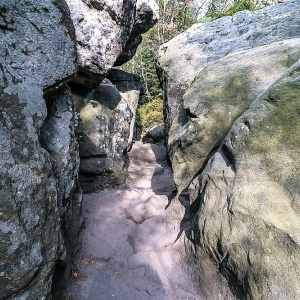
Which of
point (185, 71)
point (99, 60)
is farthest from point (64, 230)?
point (185, 71)

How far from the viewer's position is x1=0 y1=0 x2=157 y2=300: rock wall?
221cm

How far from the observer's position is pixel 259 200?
276 cm

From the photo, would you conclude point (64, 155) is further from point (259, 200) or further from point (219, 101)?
point (219, 101)

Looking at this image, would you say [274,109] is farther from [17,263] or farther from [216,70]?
[17,263]

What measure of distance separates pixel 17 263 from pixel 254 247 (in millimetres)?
2298

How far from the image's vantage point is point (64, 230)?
3.63 m

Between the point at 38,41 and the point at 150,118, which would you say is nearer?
the point at 38,41

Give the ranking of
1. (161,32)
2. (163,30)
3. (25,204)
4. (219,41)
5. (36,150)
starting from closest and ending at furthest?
(25,204) < (36,150) < (219,41) < (163,30) < (161,32)

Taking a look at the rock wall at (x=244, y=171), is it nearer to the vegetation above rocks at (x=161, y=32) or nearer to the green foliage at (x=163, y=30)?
the vegetation above rocks at (x=161, y=32)

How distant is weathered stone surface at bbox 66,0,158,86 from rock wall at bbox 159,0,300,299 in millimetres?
2309

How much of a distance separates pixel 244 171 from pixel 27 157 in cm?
246

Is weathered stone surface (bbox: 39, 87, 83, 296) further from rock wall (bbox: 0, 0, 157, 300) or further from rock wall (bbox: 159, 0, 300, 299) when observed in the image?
rock wall (bbox: 159, 0, 300, 299)

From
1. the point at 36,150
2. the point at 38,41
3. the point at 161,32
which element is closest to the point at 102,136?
the point at 38,41

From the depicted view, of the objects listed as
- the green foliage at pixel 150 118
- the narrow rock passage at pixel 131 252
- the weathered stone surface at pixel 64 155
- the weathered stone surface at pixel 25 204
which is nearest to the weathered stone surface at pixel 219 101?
the narrow rock passage at pixel 131 252
